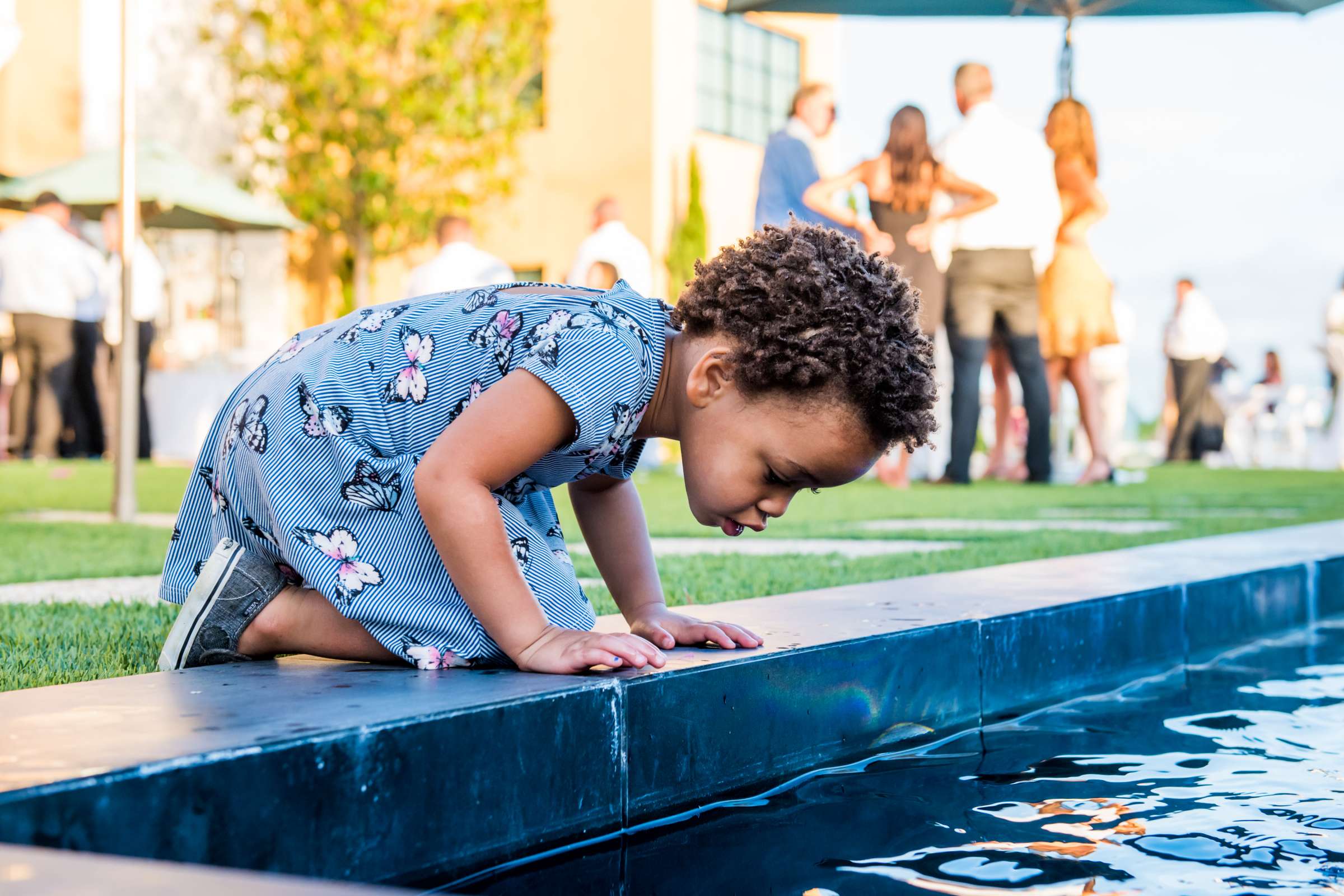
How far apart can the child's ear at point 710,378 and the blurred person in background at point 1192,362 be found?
47.9 ft

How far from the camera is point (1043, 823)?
6.36ft

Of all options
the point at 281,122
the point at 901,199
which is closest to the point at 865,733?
the point at 901,199

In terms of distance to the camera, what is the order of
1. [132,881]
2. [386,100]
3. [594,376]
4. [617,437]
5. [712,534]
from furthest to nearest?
[386,100] → [712,534] → [617,437] → [594,376] → [132,881]

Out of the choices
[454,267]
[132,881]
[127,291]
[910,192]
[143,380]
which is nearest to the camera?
[132,881]

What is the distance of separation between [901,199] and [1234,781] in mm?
6481

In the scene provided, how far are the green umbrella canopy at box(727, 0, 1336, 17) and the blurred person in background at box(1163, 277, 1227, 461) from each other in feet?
19.9

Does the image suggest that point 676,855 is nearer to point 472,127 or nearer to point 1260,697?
point 1260,697

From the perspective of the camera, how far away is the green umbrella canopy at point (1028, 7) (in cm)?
917

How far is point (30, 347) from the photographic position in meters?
11.4

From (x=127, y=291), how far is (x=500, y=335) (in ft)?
13.2

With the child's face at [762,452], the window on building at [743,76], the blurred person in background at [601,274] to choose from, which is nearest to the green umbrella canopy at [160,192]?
the blurred person in background at [601,274]

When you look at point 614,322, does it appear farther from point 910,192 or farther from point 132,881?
point 910,192

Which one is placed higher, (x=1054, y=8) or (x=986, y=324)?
(x=1054, y=8)

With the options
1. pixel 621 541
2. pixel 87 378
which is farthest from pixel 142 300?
pixel 621 541
